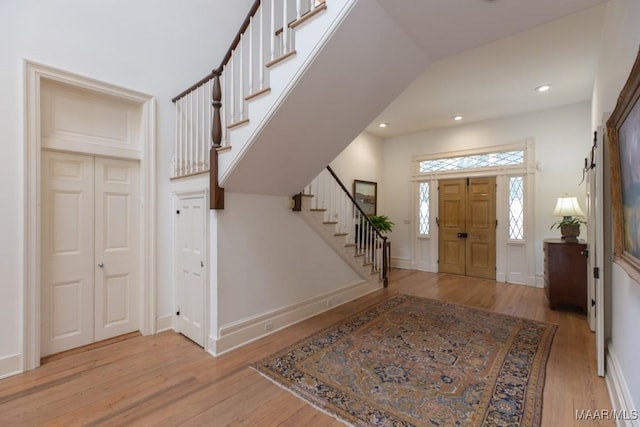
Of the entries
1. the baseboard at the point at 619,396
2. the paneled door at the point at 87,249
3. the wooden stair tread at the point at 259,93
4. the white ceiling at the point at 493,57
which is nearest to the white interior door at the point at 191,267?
the paneled door at the point at 87,249

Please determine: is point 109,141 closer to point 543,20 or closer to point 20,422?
point 20,422

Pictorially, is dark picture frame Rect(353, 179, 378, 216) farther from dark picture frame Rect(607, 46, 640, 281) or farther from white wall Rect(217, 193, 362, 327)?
dark picture frame Rect(607, 46, 640, 281)

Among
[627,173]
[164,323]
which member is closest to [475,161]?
[627,173]

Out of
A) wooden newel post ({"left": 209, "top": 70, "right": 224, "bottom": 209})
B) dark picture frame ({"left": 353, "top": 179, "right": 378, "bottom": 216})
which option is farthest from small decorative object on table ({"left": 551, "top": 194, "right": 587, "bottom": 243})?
wooden newel post ({"left": 209, "top": 70, "right": 224, "bottom": 209})

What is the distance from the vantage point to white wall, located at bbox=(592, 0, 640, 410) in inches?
65.4

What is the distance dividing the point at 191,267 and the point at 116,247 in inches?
33.6

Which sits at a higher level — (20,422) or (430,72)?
(430,72)

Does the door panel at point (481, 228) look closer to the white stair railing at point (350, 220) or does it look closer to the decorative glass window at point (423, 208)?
the decorative glass window at point (423, 208)

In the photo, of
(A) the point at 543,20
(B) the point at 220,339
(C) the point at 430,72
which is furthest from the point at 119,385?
(C) the point at 430,72

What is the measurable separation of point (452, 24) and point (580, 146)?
4.48 m

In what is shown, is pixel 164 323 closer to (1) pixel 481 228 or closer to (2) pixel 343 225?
(2) pixel 343 225

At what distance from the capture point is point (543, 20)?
192 centimetres

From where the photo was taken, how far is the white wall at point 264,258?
2828mm

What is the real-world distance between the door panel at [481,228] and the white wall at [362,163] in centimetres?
203
